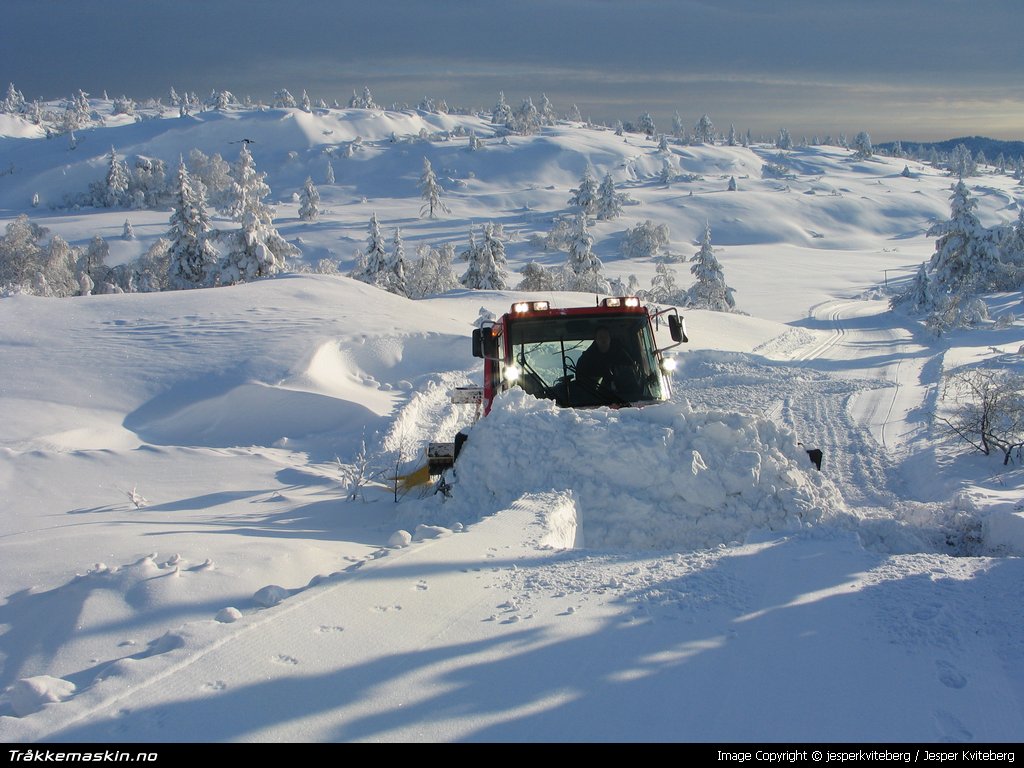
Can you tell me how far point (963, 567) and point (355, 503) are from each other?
546 cm

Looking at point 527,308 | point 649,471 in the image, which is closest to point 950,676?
point 649,471

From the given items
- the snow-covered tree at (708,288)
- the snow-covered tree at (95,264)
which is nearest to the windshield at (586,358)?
the snow-covered tree at (708,288)

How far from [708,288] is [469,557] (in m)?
39.7

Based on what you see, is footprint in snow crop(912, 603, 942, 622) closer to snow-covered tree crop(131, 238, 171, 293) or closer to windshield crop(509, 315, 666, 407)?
windshield crop(509, 315, 666, 407)

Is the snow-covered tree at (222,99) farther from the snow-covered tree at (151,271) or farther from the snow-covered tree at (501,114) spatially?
the snow-covered tree at (151,271)

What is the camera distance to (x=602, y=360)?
763 centimetres

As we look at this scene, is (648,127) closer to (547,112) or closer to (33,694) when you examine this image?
(547,112)

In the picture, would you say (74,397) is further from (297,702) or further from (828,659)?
(828,659)

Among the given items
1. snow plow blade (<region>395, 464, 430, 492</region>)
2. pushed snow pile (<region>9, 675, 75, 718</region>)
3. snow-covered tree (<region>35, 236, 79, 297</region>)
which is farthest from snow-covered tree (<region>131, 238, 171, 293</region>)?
pushed snow pile (<region>9, 675, 75, 718</region>)

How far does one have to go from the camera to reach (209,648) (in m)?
3.34

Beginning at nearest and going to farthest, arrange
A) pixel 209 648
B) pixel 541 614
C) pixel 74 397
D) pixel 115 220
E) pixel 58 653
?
pixel 209 648 → pixel 58 653 → pixel 541 614 → pixel 74 397 → pixel 115 220

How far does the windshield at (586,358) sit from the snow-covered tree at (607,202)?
80.5 m

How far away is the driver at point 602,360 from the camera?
7.59 m

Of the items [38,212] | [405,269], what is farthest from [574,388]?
[38,212]
